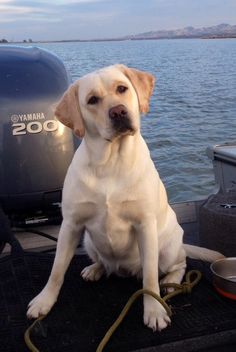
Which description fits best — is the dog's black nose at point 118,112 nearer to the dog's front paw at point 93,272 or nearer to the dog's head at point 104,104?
the dog's head at point 104,104

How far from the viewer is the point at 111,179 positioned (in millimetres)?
2254

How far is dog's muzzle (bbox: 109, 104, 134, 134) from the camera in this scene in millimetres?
2158

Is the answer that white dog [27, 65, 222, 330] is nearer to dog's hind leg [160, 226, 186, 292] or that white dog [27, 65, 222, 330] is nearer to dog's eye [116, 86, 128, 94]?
dog's eye [116, 86, 128, 94]

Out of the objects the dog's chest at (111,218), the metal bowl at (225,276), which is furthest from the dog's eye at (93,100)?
the metal bowl at (225,276)

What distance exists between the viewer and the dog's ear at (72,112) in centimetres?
223

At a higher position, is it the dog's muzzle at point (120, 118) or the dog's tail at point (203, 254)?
the dog's muzzle at point (120, 118)

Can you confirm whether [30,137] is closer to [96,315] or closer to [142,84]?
[142,84]

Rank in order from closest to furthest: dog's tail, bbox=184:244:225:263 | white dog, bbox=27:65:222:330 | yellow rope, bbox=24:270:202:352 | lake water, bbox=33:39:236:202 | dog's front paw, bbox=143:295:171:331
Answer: yellow rope, bbox=24:270:202:352 → dog's front paw, bbox=143:295:171:331 → white dog, bbox=27:65:222:330 → dog's tail, bbox=184:244:225:263 → lake water, bbox=33:39:236:202

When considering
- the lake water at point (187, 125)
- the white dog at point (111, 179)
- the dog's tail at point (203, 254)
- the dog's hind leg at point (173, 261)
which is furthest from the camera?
the lake water at point (187, 125)

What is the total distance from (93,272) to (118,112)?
0.89 m

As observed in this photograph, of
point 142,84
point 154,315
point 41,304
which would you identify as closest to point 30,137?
point 142,84

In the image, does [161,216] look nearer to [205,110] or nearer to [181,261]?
[181,261]

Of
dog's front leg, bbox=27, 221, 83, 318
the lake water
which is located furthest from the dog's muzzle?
the lake water

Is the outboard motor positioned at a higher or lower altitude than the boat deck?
higher
